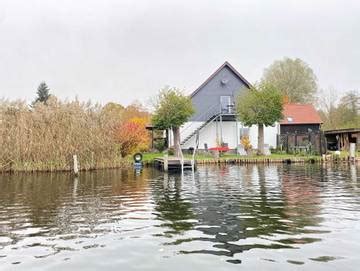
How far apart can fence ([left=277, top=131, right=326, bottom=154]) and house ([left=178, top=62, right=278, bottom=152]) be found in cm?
313

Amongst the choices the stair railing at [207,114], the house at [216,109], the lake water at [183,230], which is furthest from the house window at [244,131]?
the lake water at [183,230]

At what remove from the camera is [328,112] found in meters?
55.5

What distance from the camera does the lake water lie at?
677cm

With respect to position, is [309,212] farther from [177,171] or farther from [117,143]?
[117,143]

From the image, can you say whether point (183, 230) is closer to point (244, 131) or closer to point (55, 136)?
point (55, 136)

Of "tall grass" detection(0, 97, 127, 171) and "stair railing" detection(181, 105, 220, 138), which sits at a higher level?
"stair railing" detection(181, 105, 220, 138)

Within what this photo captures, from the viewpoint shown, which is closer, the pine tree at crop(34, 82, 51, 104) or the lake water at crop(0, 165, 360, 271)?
the lake water at crop(0, 165, 360, 271)

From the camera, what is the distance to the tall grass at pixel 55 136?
2800 cm

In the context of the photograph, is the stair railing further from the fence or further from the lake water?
the lake water

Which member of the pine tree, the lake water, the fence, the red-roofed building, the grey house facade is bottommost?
the lake water

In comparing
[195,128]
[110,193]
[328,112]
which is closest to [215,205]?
[110,193]

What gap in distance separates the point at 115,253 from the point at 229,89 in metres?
36.5

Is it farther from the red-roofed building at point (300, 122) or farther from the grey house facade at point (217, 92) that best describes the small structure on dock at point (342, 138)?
the grey house facade at point (217, 92)

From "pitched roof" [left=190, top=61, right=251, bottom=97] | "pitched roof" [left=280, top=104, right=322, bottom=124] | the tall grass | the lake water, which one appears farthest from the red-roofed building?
the lake water
